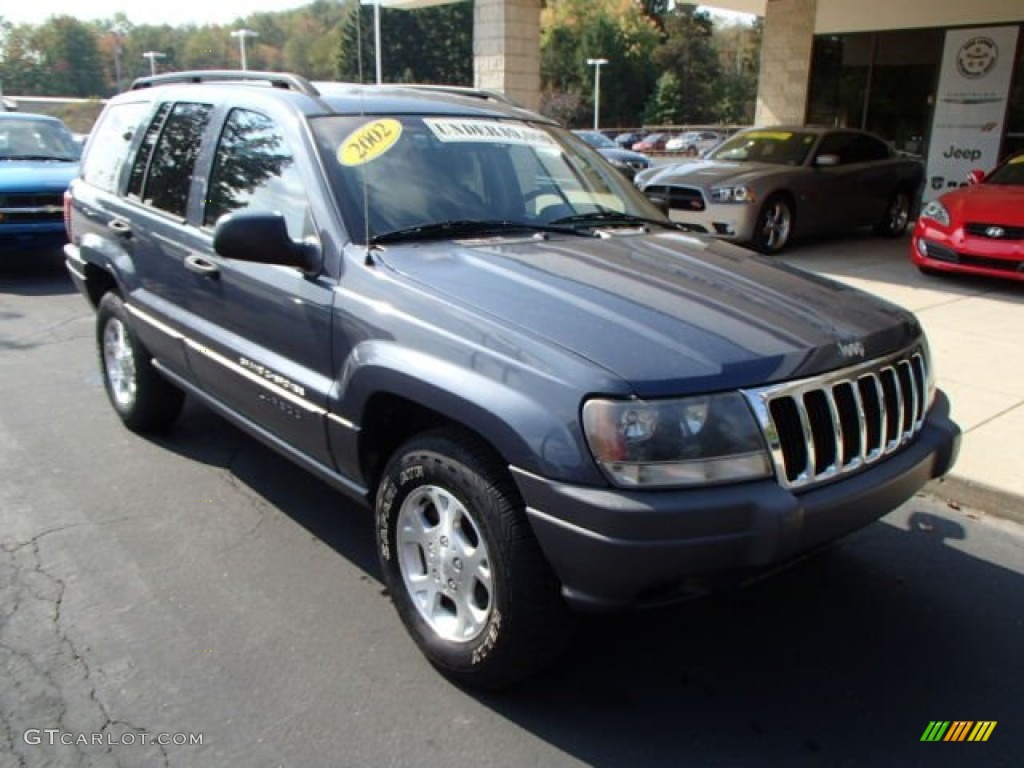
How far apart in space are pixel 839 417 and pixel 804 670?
0.96 metres

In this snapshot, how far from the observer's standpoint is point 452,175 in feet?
11.3

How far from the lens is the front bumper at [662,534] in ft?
7.34

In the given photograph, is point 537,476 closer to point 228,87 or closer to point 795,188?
point 228,87

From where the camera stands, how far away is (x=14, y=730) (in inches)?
102

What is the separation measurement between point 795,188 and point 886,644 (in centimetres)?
888

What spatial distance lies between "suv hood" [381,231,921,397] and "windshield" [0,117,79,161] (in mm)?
9817

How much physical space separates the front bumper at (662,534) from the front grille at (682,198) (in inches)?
343

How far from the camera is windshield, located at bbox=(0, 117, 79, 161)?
1075 cm

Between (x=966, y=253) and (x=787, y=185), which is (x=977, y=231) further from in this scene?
(x=787, y=185)

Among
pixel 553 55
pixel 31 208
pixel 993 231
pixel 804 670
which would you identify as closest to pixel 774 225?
pixel 993 231

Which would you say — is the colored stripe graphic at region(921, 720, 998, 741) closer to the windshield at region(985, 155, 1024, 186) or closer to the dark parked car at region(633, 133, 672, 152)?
the windshield at region(985, 155, 1024, 186)

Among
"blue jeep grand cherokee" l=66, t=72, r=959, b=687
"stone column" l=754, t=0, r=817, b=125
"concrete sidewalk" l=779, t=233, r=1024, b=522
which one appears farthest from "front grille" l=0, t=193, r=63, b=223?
"stone column" l=754, t=0, r=817, b=125

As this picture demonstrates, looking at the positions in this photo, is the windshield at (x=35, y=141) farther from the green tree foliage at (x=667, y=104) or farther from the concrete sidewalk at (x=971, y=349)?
the green tree foliage at (x=667, y=104)

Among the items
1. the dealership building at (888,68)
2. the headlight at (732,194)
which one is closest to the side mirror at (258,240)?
the headlight at (732,194)
